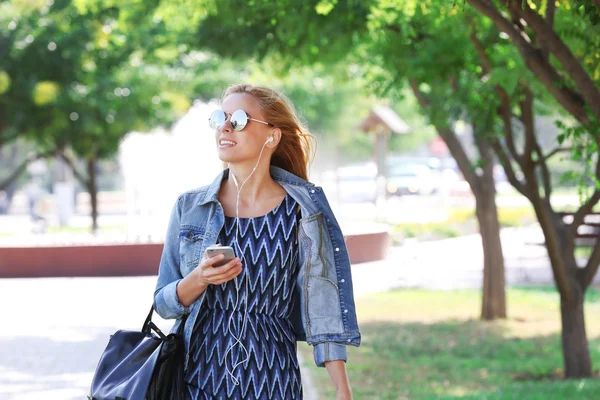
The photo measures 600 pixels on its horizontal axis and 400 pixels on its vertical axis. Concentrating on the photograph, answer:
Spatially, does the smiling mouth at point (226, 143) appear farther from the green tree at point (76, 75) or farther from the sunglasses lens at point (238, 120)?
the green tree at point (76, 75)

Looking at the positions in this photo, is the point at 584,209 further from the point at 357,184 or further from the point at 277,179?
the point at 357,184

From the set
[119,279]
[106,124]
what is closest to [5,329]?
[119,279]

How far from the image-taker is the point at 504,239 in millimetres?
24609

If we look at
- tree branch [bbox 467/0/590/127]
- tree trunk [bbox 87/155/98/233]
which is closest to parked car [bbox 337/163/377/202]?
tree trunk [bbox 87/155/98/233]

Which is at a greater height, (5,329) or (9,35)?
(9,35)

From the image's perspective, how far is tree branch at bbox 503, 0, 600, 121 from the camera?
16.8ft

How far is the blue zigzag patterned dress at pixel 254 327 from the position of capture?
10.3ft

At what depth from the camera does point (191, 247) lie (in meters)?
3.23

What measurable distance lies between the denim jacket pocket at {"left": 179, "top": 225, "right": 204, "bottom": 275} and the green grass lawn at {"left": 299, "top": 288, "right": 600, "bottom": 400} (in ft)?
14.9

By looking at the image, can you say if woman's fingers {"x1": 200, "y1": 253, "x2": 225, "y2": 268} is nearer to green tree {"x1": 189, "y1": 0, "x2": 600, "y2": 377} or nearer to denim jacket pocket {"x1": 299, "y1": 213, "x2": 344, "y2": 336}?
denim jacket pocket {"x1": 299, "y1": 213, "x2": 344, "y2": 336}

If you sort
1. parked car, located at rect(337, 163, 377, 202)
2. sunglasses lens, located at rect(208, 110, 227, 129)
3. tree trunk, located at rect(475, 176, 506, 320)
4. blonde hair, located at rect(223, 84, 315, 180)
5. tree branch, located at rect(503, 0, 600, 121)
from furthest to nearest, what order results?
parked car, located at rect(337, 163, 377, 202)
tree trunk, located at rect(475, 176, 506, 320)
tree branch, located at rect(503, 0, 600, 121)
blonde hair, located at rect(223, 84, 315, 180)
sunglasses lens, located at rect(208, 110, 227, 129)

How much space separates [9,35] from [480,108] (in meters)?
13.2

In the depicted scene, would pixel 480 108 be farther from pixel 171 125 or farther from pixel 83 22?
pixel 171 125

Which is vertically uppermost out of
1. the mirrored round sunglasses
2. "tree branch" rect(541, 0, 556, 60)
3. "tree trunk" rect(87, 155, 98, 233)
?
"tree trunk" rect(87, 155, 98, 233)
